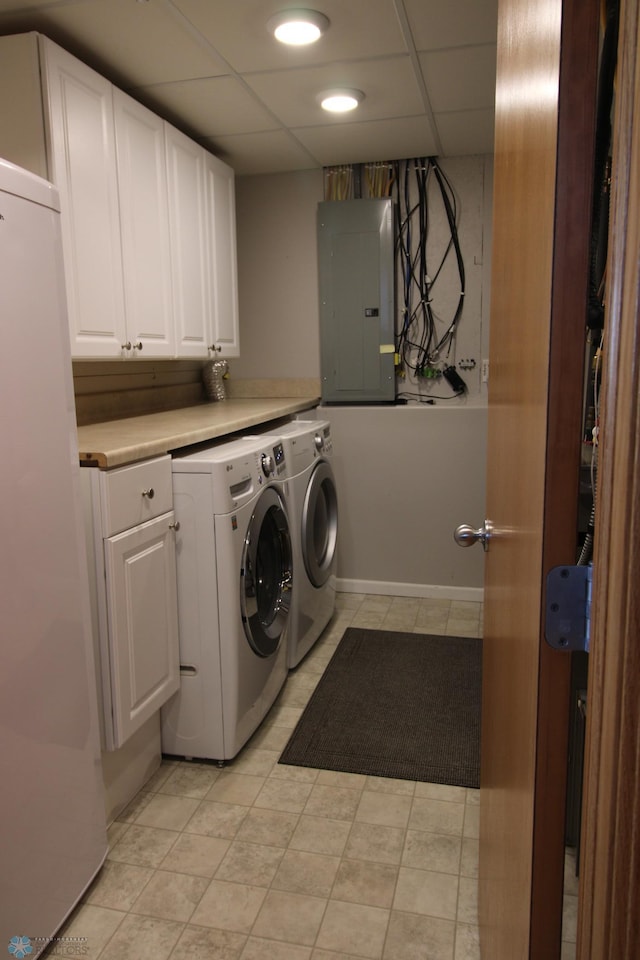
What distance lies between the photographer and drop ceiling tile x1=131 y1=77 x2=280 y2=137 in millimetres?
2630

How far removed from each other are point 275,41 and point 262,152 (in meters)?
1.24

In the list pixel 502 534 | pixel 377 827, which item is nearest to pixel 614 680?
pixel 502 534

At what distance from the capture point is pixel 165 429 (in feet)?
7.93

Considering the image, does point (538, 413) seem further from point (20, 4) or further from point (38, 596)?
point (20, 4)

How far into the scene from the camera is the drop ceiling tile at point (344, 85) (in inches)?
99.2

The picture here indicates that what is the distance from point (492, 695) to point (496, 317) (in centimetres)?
68

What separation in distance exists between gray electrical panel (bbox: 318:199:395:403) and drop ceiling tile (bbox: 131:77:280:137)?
0.78 metres

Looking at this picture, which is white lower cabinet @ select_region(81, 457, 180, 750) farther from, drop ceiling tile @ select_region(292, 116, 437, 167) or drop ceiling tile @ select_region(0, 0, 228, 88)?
drop ceiling tile @ select_region(292, 116, 437, 167)

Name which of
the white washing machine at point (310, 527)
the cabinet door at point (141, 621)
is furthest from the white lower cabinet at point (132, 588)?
the white washing machine at point (310, 527)

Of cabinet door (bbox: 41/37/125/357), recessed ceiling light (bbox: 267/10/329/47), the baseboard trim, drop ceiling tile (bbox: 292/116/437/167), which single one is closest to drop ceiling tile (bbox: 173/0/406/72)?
recessed ceiling light (bbox: 267/10/329/47)

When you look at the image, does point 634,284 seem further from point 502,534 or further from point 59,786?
point 59,786

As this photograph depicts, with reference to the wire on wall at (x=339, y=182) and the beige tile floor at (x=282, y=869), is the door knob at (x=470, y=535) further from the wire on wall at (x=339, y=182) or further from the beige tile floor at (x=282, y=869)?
the wire on wall at (x=339, y=182)

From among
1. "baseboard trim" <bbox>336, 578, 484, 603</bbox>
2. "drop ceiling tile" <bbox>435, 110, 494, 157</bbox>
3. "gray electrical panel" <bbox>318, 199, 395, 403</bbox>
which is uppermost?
"drop ceiling tile" <bbox>435, 110, 494, 157</bbox>

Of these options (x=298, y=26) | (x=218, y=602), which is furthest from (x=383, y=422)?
(x=298, y=26)
